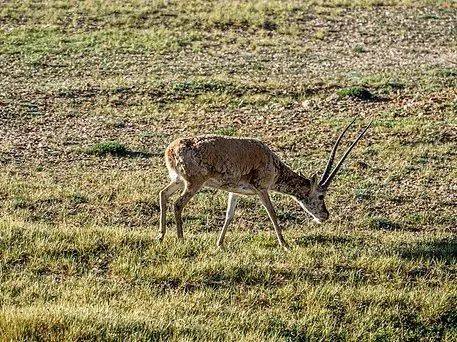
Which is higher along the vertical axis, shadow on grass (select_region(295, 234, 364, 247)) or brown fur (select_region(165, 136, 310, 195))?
brown fur (select_region(165, 136, 310, 195))

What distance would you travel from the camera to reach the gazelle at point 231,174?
11.8 metres

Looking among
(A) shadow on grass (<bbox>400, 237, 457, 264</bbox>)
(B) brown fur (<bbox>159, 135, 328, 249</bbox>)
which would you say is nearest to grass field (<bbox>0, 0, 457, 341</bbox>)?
(A) shadow on grass (<bbox>400, 237, 457, 264</bbox>)

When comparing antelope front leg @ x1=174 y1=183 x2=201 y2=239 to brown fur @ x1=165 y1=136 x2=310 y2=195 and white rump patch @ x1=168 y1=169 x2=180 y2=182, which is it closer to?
brown fur @ x1=165 y1=136 x2=310 y2=195

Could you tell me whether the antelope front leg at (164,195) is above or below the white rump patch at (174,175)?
below

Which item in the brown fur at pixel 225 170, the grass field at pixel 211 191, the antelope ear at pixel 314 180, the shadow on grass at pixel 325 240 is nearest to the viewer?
the grass field at pixel 211 191

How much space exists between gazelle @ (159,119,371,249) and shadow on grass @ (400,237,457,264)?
171 centimetres

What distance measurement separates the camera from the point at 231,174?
12055mm

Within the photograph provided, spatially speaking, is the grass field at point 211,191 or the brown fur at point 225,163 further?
the brown fur at point 225,163

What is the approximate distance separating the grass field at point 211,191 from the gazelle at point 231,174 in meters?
0.59

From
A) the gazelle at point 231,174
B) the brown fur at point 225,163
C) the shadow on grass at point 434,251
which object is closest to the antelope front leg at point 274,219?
the gazelle at point 231,174

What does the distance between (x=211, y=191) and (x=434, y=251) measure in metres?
5.61

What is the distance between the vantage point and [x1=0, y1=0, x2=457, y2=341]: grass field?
30.3 ft

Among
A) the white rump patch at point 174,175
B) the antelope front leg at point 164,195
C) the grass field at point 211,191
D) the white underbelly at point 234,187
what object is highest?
the white rump patch at point 174,175

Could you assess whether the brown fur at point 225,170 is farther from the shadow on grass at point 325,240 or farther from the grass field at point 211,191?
the grass field at point 211,191
